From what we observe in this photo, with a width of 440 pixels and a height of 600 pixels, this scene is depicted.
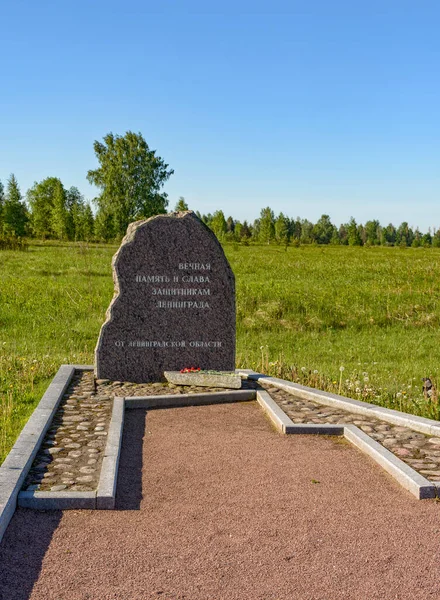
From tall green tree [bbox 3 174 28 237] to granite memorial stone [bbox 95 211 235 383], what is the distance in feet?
193

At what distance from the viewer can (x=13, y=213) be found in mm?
67375

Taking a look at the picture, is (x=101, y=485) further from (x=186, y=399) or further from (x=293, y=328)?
(x=293, y=328)

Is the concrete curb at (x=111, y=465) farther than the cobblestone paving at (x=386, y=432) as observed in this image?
No

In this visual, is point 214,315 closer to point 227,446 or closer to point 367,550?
point 227,446

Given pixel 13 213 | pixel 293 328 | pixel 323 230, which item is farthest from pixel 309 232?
pixel 293 328

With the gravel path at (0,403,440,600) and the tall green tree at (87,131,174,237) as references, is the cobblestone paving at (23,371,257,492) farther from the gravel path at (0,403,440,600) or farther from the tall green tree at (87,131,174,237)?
the tall green tree at (87,131,174,237)

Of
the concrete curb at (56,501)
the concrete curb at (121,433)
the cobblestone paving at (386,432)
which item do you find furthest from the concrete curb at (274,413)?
the concrete curb at (56,501)

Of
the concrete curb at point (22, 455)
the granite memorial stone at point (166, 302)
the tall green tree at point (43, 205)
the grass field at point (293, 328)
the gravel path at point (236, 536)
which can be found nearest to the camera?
the gravel path at point (236, 536)

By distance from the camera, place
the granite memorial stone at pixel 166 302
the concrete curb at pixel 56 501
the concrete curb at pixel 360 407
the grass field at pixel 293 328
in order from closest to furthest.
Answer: the concrete curb at pixel 56 501 < the concrete curb at pixel 360 407 < the granite memorial stone at pixel 166 302 < the grass field at pixel 293 328

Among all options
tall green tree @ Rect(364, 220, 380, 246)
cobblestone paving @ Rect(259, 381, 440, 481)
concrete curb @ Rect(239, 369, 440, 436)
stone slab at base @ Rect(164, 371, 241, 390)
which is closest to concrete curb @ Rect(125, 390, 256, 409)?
stone slab at base @ Rect(164, 371, 241, 390)

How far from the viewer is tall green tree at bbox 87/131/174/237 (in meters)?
62.0

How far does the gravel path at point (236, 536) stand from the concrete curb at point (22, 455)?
17 cm

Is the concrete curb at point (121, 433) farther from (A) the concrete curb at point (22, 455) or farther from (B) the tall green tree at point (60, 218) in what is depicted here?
(B) the tall green tree at point (60, 218)

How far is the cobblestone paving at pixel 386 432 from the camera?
6578 mm
